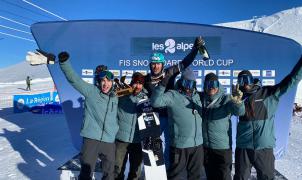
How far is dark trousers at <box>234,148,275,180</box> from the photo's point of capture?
3.46 metres

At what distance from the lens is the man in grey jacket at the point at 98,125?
355cm

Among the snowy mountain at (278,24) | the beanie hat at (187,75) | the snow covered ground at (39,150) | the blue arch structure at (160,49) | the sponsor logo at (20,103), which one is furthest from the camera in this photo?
the snowy mountain at (278,24)

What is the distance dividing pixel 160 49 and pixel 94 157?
9.85 feet

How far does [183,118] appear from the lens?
3.47 m

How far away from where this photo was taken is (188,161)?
358 cm

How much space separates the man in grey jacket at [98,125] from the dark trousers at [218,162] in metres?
1.18

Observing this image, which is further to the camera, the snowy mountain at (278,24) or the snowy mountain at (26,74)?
the snowy mountain at (26,74)

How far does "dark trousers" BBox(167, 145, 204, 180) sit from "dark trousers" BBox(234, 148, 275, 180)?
456 mm

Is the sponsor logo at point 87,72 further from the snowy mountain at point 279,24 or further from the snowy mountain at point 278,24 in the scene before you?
the snowy mountain at point 278,24

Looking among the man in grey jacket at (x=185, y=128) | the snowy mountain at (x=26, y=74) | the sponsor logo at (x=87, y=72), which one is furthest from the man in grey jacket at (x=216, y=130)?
the snowy mountain at (x=26, y=74)

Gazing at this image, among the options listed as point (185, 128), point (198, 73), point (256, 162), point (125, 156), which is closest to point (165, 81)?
point (185, 128)

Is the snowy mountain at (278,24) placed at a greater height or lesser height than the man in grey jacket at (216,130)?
greater

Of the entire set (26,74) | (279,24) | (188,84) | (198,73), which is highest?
(279,24)

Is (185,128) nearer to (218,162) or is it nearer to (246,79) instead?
(218,162)
